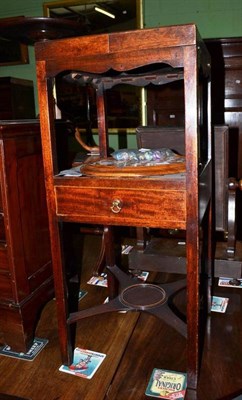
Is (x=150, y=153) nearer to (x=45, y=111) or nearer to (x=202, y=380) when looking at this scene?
(x=45, y=111)

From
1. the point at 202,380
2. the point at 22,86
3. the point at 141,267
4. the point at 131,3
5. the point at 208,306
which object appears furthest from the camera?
the point at 22,86

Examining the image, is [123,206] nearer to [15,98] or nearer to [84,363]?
[84,363]

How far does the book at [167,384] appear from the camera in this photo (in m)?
1.39

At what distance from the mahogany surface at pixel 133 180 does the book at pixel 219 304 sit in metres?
0.63

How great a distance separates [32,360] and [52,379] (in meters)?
0.17

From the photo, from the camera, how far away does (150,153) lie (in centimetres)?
154

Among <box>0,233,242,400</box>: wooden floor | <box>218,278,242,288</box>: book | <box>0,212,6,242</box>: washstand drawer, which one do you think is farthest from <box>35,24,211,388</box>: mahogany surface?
<box>218,278,242,288</box>: book

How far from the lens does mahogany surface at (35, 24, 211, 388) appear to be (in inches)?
45.1

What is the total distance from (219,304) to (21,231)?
1118mm

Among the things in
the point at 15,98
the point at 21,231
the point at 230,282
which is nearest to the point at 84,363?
the point at 21,231

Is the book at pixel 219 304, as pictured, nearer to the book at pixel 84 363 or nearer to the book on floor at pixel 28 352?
the book at pixel 84 363

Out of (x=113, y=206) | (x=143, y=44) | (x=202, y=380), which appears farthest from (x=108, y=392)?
(x=143, y=44)

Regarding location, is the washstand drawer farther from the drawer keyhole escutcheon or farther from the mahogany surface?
the drawer keyhole escutcheon

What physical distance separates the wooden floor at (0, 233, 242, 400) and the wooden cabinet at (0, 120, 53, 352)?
0.51 feet
